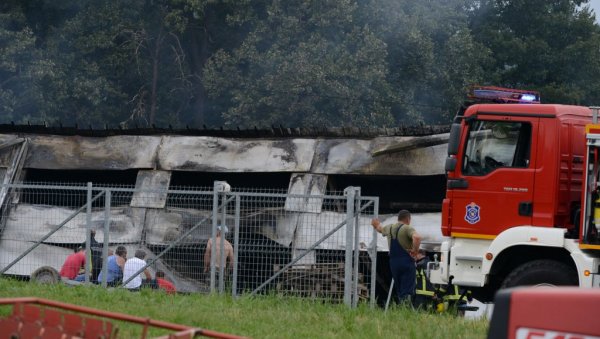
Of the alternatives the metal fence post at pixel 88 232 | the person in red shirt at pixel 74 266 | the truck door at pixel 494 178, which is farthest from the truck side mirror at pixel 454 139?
the person in red shirt at pixel 74 266

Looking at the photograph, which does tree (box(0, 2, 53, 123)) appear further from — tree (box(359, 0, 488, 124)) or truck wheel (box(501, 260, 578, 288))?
truck wheel (box(501, 260, 578, 288))

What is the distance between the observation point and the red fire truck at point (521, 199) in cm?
1113

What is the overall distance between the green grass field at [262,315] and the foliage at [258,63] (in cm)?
2092

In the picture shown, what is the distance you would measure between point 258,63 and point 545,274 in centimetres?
2251

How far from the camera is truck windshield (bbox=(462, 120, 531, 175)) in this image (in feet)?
38.5

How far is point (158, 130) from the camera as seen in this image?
18.3 meters

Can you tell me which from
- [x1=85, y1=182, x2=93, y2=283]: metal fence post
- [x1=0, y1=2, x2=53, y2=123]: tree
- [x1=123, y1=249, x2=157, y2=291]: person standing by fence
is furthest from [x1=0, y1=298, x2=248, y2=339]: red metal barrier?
[x1=0, y1=2, x2=53, y2=123]: tree

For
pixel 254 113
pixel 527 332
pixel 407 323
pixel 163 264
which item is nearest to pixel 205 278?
pixel 163 264

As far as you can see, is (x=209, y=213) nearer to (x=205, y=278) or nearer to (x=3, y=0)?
(x=205, y=278)

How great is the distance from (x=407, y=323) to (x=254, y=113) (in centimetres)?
2274

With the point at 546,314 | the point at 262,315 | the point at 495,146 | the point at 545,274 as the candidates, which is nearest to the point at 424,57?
the point at 495,146

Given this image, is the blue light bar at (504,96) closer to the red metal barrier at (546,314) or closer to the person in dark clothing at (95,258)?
the person in dark clothing at (95,258)

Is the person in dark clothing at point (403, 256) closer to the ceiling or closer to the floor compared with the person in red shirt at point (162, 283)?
closer to the ceiling

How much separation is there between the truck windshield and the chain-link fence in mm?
1621
